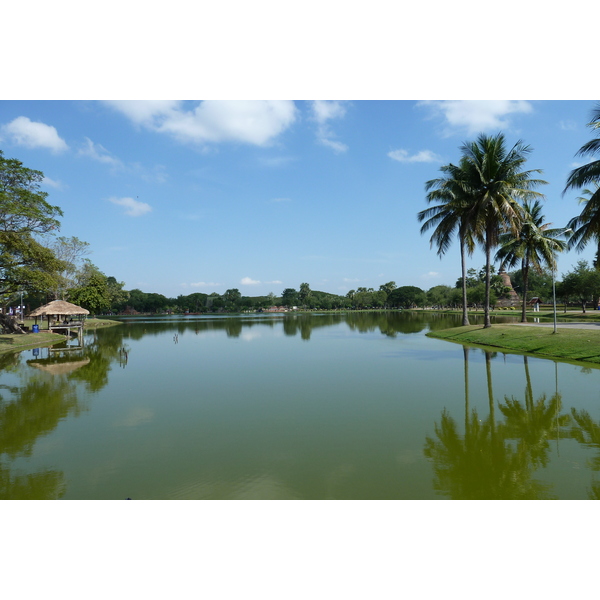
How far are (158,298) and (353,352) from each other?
129 meters

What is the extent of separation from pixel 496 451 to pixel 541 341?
51.9 feet

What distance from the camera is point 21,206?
25812mm

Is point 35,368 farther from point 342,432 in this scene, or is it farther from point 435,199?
point 435,199

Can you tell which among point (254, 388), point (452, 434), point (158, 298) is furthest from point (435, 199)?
point (158, 298)

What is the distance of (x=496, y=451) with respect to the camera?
7273mm

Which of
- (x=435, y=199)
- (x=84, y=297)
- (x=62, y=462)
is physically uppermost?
(x=435, y=199)

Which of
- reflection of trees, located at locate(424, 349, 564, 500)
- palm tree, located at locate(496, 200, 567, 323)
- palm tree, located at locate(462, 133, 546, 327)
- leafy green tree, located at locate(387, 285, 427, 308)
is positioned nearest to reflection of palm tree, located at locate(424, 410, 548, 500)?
reflection of trees, located at locate(424, 349, 564, 500)

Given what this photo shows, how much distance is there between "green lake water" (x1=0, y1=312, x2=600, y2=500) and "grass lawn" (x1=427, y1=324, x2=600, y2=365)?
65.3 inches

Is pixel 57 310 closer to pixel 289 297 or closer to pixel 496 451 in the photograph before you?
pixel 496 451

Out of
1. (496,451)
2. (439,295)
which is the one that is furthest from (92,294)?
(439,295)

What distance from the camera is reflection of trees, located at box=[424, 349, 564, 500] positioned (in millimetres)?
5828

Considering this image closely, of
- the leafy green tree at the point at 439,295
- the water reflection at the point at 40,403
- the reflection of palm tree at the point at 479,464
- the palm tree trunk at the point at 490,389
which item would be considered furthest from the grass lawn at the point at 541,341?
the leafy green tree at the point at 439,295

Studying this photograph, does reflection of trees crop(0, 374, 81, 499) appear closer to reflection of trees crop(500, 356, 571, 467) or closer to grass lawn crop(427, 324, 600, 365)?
reflection of trees crop(500, 356, 571, 467)

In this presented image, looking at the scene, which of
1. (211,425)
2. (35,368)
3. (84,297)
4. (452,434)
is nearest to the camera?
(452,434)
